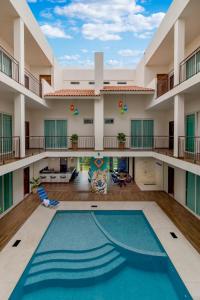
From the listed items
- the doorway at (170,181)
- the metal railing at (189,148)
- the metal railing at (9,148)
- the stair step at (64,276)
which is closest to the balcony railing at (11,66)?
the metal railing at (9,148)

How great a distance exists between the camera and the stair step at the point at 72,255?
26.8ft

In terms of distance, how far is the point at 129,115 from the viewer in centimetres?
1936

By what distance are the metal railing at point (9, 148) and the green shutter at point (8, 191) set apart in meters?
1.27

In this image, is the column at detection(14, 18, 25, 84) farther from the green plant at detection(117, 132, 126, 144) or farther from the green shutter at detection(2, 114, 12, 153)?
the green plant at detection(117, 132, 126, 144)

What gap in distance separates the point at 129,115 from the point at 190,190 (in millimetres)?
8859

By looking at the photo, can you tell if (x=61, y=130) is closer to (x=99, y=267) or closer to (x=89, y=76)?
(x=89, y=76)

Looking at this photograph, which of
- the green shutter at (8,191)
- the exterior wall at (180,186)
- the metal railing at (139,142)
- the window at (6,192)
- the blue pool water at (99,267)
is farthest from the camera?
the metal railing at (139,142)

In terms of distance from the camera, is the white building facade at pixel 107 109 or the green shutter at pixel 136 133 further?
the green shutter at pixel 136 133

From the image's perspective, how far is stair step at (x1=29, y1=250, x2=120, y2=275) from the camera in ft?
25.0

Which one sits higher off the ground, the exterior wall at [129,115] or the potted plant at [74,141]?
the exterior wall at [129,115]

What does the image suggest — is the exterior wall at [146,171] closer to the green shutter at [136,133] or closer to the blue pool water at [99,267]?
the green shutter at [136,133]

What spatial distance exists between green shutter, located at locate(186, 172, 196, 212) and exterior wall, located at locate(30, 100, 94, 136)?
937 cm

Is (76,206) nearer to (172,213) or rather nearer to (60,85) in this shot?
(172,213)

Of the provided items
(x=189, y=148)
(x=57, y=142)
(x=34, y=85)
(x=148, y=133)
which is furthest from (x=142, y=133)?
(x=34, y=85)
